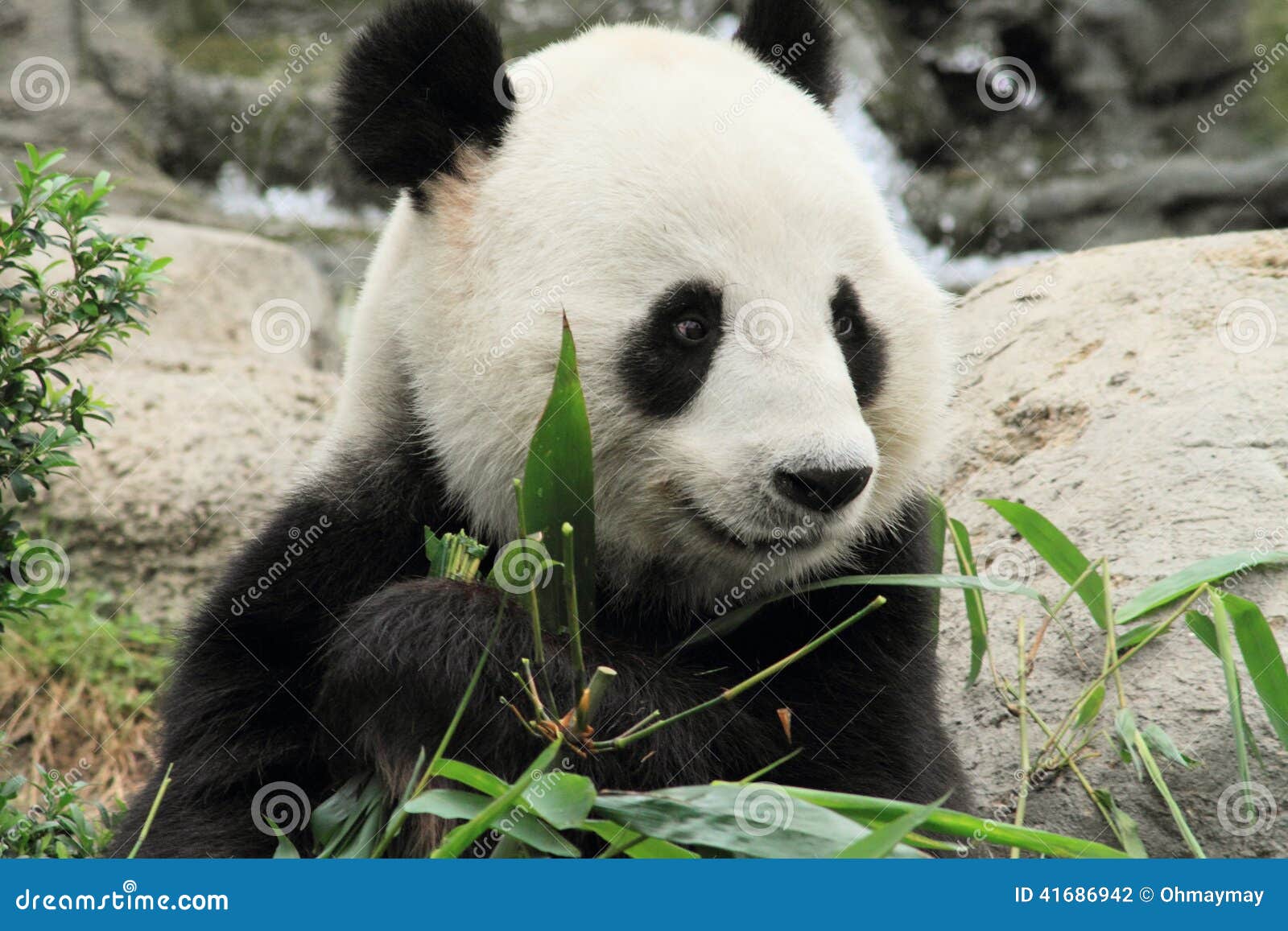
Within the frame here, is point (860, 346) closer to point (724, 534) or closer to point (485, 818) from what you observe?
point (724, 534)

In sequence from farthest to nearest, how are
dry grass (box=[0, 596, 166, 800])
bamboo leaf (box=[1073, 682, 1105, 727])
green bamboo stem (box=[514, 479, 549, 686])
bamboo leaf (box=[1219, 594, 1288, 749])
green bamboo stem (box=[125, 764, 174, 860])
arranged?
1. dry grass (box=[0, 596, 166, 800])
2. bamboo leaf (box=[1073, 682, 1105, 727])
3. bamboo leaf (box=[1219, 594, 1288, 749])
4. green bamboo stem (box=[125, 764, 174, 860])
5. green bamboo stem (box=[514, 479, 549, 686])

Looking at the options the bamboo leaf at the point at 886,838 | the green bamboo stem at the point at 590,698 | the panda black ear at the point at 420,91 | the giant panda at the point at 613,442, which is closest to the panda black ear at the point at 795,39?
the giant panda at the point at 613,442

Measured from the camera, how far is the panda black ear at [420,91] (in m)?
2.70

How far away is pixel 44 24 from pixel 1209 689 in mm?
9063

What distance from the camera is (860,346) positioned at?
8.87 feet

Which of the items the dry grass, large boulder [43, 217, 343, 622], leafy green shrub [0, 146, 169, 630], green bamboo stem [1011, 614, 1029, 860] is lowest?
the dry grass

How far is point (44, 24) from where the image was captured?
9.12 meters

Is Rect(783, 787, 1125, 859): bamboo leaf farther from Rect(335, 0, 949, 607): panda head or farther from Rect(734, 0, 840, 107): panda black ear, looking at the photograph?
Rect(734, 0, 840, 107): panda black ear

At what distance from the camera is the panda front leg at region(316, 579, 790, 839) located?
2.30 metres

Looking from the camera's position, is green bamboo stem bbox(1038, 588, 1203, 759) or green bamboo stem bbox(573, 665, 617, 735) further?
green bamboo stem bbox(1038, 588, 1203, 759)

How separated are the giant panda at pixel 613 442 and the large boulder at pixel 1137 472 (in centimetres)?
47

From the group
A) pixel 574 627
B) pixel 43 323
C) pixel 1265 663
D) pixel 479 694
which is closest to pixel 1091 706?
pixel 1265 663

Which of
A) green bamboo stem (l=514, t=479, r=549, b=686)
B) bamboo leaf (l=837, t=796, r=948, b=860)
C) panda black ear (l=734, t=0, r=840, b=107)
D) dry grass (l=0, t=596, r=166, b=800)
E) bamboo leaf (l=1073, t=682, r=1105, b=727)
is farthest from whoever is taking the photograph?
dry grass (l=0, t=596, r=166, b=800)

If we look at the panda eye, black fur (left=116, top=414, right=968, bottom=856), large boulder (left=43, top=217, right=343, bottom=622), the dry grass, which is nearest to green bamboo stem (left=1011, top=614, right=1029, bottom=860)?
black fur (left=116, top=414, right=968, bottom=856)
